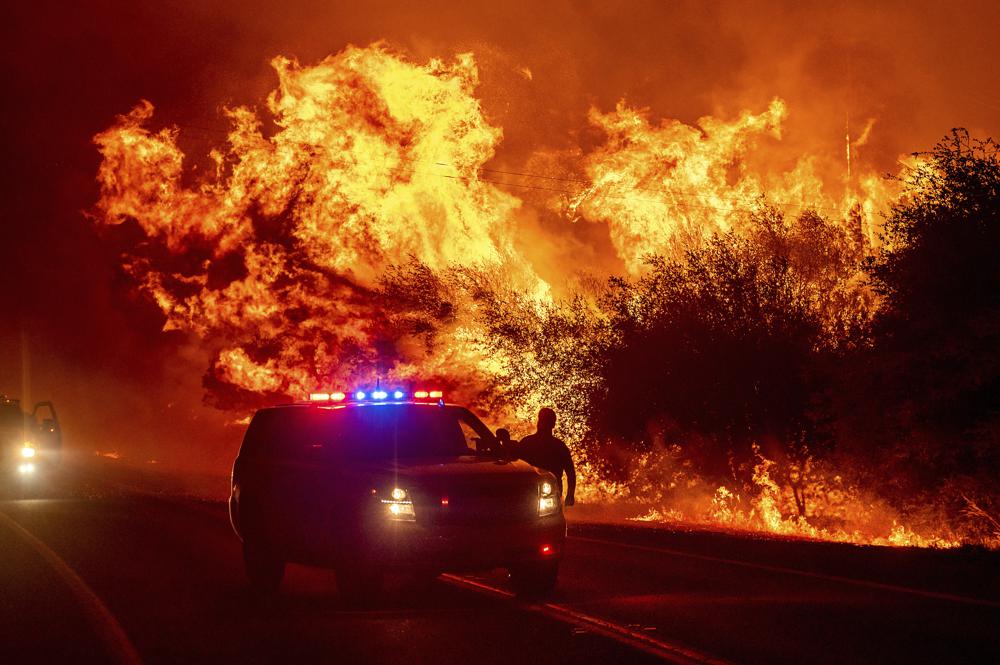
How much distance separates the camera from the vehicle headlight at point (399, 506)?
11.5 metres

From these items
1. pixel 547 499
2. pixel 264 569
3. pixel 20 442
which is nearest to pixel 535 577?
pixel 547 499

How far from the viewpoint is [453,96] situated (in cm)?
4000

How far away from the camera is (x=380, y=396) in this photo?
1339 cm

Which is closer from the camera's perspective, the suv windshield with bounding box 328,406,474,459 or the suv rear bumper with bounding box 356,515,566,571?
the suv rear bumper with bounding box 356,515,566,571

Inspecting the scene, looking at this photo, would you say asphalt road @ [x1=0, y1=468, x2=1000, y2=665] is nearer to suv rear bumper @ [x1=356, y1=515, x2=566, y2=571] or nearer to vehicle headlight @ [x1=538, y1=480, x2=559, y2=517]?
suv rear bumper @ [x1=356, y1=515, x2=566, y2=571]

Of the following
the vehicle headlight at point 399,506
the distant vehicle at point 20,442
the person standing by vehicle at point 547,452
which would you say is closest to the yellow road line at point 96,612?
the vehicle headlight at point 399,506

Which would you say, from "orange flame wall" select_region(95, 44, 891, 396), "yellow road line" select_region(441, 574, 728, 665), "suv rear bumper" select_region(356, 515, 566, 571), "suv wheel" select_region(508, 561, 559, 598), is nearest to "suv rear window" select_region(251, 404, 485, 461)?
"suv rear bumper" select_region(356, 515, 566, 571)

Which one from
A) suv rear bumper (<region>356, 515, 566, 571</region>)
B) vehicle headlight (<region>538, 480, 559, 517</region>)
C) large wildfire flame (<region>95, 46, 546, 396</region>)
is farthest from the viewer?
large wildfire flame (<region>95, 46, 546, 396</region>)

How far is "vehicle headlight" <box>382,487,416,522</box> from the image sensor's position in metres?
11.5

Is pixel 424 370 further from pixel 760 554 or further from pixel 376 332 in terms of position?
pixel 760 554

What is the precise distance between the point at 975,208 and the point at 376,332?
25116mm

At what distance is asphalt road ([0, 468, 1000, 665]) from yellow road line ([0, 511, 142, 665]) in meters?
0.04

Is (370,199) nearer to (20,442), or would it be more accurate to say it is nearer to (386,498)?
(20,442)

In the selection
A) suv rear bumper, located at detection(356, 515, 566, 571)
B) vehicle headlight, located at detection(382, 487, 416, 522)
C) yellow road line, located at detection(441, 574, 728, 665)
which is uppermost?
vehicle headlight, located at detection(382, 487, 416, 522)
